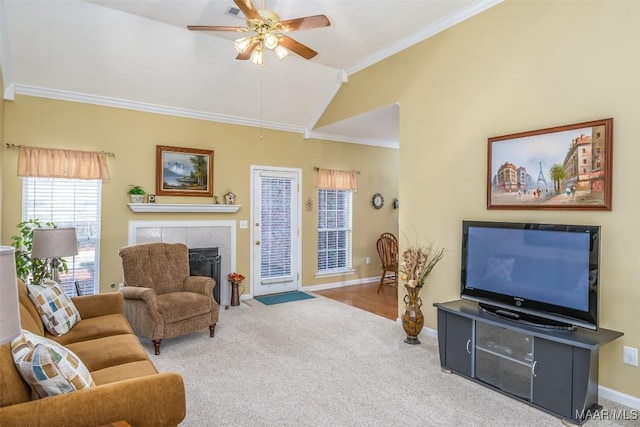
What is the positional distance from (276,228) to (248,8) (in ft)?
12.7

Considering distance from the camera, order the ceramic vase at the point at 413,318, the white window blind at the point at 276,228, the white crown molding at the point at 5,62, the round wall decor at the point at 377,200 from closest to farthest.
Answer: the white crown molding at the point at 5,62 < the ceramic vase at the point at 413,318 < the white window blind at the point at 276,228 < the round wall decor at the point at 377,200

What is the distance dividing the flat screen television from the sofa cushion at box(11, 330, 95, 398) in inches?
112

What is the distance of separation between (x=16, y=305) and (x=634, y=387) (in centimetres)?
360

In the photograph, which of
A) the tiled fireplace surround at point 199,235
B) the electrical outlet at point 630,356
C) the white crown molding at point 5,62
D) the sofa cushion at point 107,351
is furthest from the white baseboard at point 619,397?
the white crown molding at point 5,62

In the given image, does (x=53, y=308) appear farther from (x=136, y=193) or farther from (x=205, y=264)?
(x=205, y=264)

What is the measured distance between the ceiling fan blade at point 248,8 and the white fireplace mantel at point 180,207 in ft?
9.84

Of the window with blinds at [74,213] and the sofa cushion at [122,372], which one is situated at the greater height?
the window with blinds at [74,213]

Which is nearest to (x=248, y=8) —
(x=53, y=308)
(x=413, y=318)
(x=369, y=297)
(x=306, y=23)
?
(x=306, y=23)

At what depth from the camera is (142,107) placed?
195 inches

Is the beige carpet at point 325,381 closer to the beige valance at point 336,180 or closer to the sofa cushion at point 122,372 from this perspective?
the sofa cushion at point 122,372

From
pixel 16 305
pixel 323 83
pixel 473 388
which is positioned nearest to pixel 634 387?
pixel 473 388

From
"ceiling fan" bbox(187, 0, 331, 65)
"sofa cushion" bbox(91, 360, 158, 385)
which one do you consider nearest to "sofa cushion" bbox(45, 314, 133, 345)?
"sofa cushion" bbox(91, 360, 158, 385)

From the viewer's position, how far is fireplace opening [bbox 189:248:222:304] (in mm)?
5199

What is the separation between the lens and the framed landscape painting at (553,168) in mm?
2752
